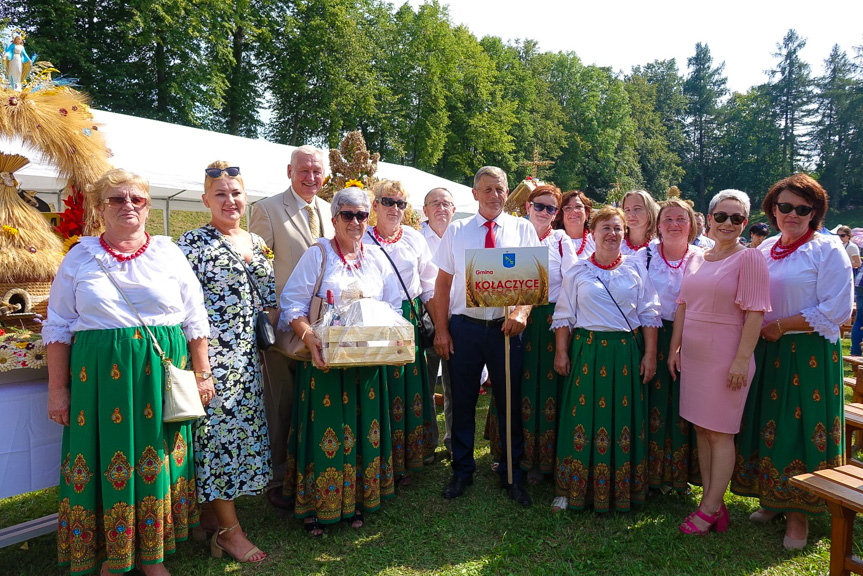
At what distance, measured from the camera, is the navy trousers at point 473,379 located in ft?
13.0

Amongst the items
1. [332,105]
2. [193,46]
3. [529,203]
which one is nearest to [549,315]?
[529,203]

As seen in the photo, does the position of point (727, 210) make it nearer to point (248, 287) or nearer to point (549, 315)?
point (549, 315)

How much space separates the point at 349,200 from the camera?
11.1 ft

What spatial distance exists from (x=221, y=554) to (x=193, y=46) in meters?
22.0

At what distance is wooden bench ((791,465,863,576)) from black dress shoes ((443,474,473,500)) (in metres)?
2.16

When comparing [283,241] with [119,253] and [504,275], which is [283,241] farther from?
[504,275]

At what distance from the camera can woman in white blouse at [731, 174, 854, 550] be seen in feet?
11.0

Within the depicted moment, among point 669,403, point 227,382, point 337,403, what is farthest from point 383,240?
point 669,403

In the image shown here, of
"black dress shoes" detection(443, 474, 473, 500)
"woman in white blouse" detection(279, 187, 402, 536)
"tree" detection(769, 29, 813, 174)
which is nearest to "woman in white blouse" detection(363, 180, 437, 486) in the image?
"black dress shoes" detection(443, 474, 473, 500)

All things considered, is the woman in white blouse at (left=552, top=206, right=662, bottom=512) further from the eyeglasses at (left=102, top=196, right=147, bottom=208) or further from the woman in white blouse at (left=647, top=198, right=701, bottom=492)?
the eyeglasses at (left=102, top=196, right=147, bottom=208)

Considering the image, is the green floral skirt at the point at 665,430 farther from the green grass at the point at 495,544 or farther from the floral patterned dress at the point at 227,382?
the floral patterned dress at the point at 227,382

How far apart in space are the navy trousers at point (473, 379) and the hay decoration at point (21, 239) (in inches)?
104

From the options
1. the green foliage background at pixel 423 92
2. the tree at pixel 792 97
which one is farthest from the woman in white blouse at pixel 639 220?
the tree at pixel 792 97

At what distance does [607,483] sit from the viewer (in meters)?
3.68
